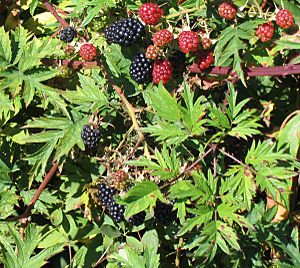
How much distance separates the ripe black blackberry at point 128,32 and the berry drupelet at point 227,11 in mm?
292

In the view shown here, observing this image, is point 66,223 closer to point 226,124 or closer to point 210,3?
point 226,124

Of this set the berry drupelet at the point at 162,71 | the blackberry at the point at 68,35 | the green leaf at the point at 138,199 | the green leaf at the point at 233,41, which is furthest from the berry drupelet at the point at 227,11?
the green leaf at the point at 138,199

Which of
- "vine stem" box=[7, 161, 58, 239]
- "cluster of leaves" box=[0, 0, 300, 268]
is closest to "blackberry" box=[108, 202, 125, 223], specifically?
"cluster of leaves" box=[0, 0, 300, 268]

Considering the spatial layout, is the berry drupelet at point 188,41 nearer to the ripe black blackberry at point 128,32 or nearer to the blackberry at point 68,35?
the ripe black blackberry at point 128,32

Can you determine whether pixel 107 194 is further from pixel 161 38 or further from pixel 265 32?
pixel 265 32

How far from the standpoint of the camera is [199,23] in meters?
2.39

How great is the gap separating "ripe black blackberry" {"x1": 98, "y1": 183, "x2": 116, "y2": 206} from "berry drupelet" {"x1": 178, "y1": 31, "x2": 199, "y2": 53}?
22.3 inches

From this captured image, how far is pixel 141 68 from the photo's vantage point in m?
2.31

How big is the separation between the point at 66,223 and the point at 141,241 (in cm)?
37

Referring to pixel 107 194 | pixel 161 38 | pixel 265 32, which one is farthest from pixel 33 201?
pixel 265 32

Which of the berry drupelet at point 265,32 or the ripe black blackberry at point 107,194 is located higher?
the berry drupelet at point 265,32

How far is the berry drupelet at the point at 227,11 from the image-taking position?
2285 millimetres

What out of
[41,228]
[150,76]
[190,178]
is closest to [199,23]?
[150,76]

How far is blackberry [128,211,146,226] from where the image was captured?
2326mm
